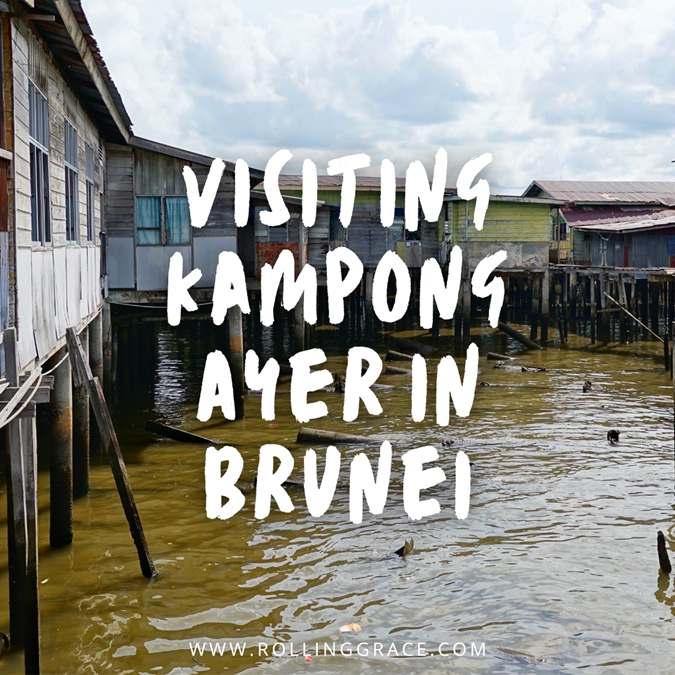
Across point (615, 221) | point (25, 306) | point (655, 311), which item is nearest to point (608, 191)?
point (615, 221)

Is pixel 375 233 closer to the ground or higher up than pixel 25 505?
higher up

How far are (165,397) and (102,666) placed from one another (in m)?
11.6

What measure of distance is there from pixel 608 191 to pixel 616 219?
21.9 ft

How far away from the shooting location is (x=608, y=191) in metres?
44.7

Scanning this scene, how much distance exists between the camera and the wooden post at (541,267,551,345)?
2814cm

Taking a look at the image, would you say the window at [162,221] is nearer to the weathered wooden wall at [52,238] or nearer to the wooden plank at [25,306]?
the weathered wooden wall at [52,238]

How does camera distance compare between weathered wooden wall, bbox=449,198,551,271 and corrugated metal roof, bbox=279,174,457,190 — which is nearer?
weathered wooden wall, bbox=449,198,551,271

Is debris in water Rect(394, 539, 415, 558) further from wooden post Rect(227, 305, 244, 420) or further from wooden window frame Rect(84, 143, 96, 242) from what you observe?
wooden post Rect(227, 305, 244, 420)

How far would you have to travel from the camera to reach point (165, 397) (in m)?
18.3

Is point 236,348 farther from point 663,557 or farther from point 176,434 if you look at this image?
point 663,557

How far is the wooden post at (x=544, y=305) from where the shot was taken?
92.3 ft

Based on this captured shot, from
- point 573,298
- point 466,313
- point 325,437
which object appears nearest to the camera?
point 325,437

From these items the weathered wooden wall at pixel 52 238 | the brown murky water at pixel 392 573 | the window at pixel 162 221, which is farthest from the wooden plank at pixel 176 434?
the window at pixel 162 221

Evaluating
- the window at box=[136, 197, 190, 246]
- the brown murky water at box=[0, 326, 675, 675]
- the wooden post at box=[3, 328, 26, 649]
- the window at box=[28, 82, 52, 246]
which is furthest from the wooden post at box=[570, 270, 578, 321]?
the wooden post at box=[3, 328, 26, 649]
